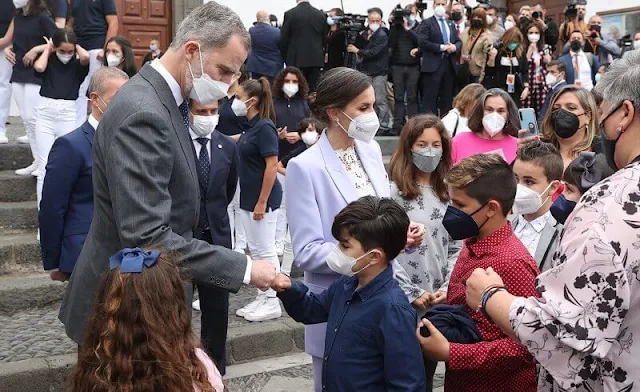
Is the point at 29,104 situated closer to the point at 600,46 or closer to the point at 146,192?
the point at 146,192

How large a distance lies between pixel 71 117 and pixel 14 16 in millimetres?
1648

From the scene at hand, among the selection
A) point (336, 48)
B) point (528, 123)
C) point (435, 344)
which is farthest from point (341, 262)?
point (336, 48)

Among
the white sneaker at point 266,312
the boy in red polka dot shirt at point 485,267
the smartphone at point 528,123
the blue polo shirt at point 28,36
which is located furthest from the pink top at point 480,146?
the blue polo shirt at point 28,36

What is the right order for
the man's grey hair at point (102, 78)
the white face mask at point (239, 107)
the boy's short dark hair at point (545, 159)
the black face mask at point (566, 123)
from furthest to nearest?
the white face mask at point (239, 107)
the black face mask at point (566, 123)
the man's grey hair at point (102, 78)
the boy's short dark hair at point (545, 159)

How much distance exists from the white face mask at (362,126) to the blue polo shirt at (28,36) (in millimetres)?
5250

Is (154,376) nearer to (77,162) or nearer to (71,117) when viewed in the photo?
(77,162)

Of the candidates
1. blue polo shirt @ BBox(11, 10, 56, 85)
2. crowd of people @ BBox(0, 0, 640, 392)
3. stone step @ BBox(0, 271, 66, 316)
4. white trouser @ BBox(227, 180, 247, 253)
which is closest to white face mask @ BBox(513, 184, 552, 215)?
crowd of people @ BBox(0, 0, 640, 392)

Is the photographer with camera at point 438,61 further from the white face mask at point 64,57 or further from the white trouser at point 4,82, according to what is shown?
the white trouser at point 4,82

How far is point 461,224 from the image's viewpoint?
3047 millimetres

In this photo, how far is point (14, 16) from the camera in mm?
8430

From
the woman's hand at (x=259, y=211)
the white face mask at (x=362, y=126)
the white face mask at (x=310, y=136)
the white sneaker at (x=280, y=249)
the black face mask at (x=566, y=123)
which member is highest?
the white face mask at (x=362, y=126)

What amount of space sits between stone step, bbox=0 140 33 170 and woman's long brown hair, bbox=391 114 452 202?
533 cm

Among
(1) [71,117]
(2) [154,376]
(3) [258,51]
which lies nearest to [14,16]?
(1) [71,117]

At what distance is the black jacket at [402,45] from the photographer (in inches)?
444
